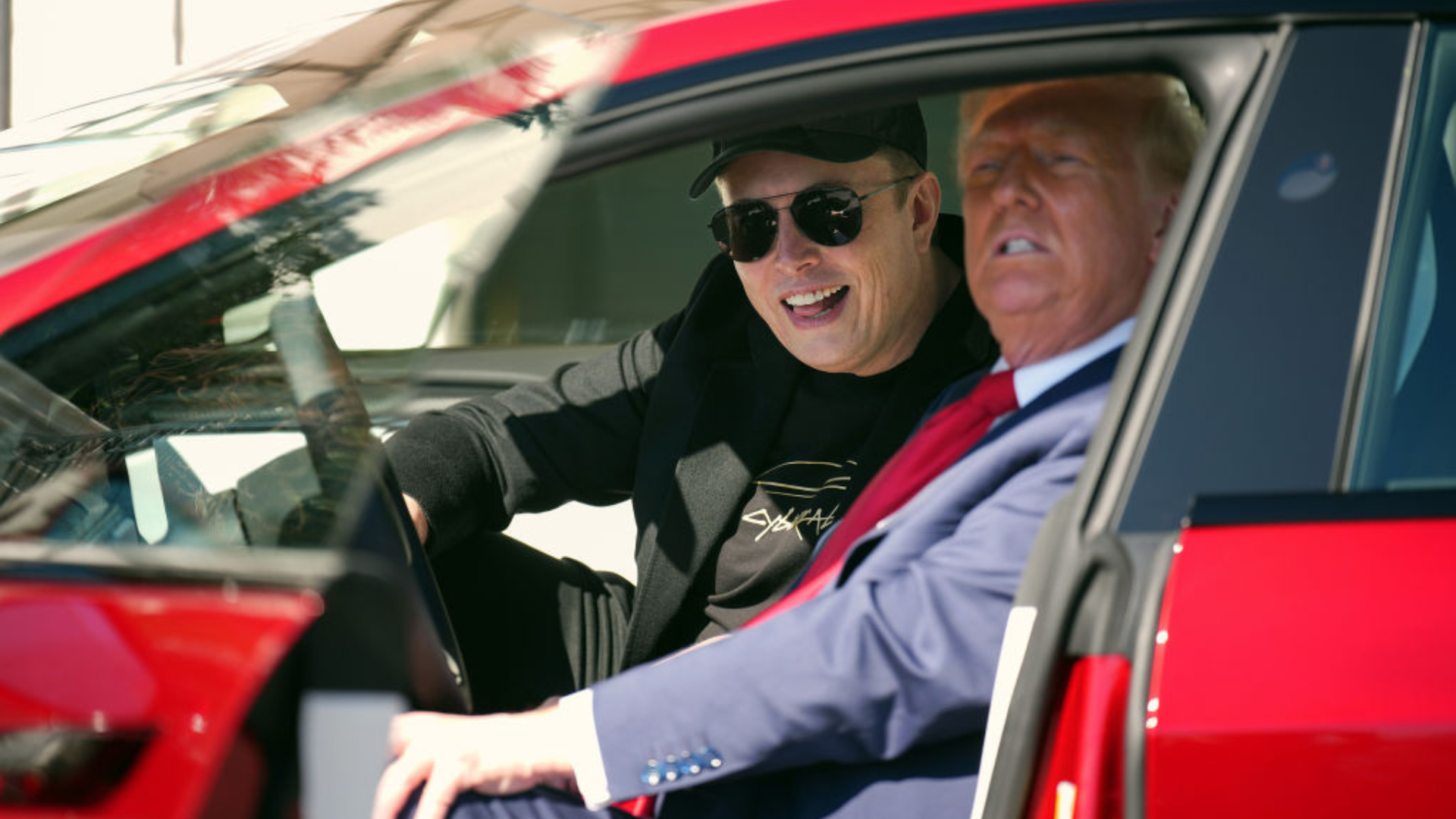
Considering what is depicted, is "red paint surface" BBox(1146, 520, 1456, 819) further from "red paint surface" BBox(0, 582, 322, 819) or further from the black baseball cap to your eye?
the black baseball cap


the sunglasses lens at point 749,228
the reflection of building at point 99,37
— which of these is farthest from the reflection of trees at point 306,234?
the reflection of building at point 99,37

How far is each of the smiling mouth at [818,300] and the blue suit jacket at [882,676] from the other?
2.03 ft

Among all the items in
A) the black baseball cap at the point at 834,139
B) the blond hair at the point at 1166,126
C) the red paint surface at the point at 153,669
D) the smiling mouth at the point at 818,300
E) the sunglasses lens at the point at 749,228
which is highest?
the black baseball cap at the point at 834,139

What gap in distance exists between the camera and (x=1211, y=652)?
108 centimetres

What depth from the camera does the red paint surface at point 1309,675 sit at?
3.43ft

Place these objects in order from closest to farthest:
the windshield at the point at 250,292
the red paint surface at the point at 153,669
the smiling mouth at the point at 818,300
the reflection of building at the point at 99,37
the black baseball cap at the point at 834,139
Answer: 1. the red paint surface at the point at 153,669
2. the windshield at the point at 250,292
3. the black baseball cap at the point at 834,139
4. the smiling mouth at the point at 818,300
5. the reflection of building at the point at 99,37

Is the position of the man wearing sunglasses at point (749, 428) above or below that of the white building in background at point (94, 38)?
below

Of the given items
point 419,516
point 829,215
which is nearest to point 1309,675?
point 829,215

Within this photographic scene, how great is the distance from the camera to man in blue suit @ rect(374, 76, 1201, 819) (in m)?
1.38

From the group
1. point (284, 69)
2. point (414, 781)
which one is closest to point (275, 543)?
point (414, 781)

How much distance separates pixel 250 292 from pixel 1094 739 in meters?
0.81

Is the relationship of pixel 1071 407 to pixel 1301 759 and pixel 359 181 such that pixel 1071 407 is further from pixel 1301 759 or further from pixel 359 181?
pixel 359 181

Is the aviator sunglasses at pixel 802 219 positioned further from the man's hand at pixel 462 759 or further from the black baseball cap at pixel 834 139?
the man's hand at pixel 462 759

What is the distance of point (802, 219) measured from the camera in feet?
6.61
